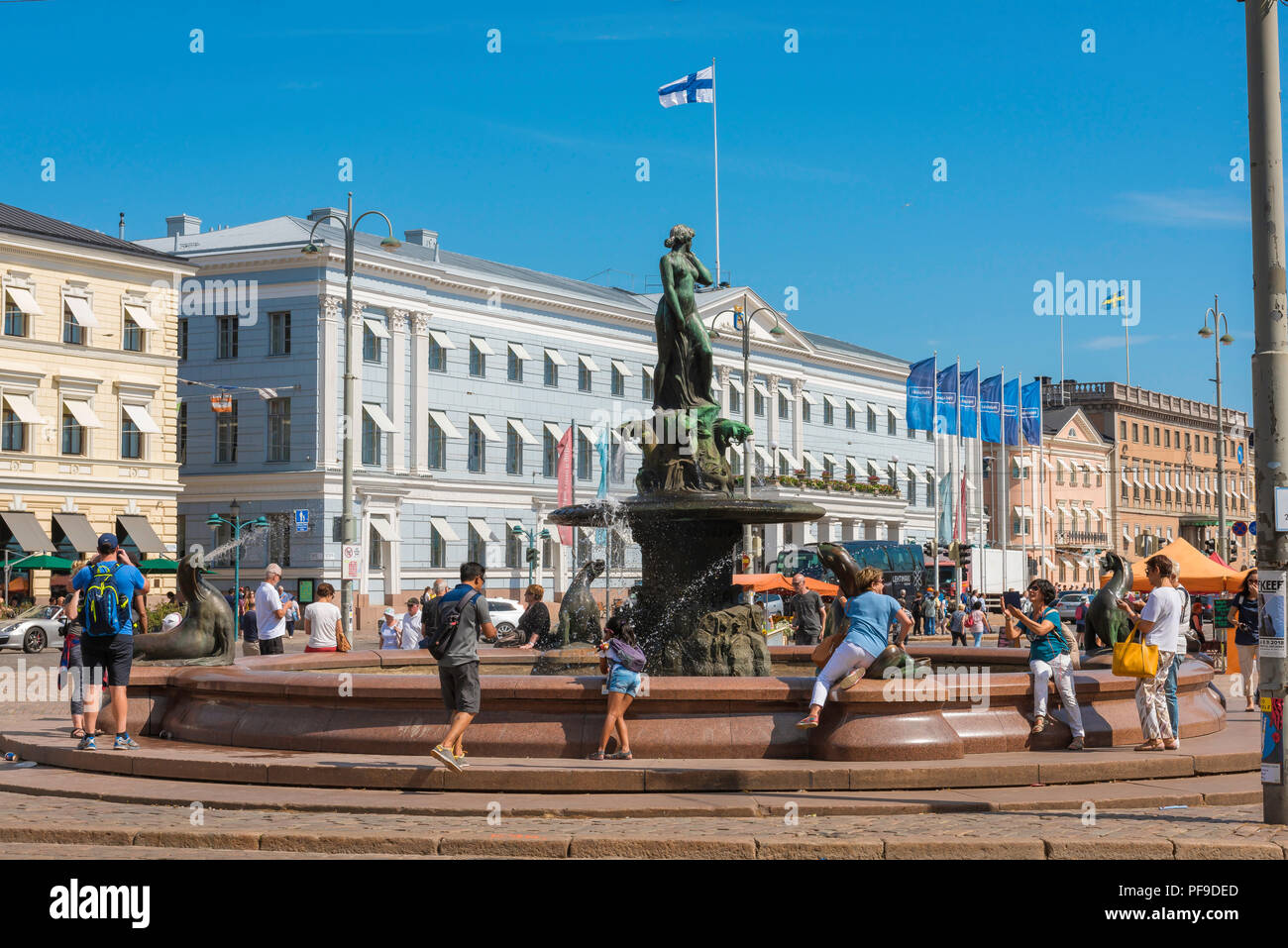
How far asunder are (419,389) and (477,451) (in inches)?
171

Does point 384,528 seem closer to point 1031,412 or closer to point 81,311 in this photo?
point 81,311

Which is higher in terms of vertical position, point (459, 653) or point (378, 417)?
point (378, 417)

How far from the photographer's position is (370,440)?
57.0 m

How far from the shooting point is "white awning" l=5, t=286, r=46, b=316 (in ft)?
156

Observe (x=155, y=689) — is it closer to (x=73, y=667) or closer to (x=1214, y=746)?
(x=73, y=667)

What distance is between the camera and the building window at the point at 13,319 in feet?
156

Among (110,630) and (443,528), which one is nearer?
(110,630)

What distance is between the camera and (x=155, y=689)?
14.4 meters

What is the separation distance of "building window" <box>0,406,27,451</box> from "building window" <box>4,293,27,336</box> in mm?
2362

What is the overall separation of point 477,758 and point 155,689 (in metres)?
3.92

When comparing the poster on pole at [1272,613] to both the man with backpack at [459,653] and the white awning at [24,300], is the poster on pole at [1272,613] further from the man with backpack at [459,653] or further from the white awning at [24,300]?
the white awning at [24,300]

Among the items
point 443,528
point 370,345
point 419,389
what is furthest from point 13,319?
point 443,528
